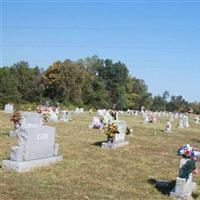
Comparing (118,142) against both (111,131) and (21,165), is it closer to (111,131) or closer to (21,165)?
(111,131)

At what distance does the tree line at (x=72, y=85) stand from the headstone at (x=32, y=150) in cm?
6485

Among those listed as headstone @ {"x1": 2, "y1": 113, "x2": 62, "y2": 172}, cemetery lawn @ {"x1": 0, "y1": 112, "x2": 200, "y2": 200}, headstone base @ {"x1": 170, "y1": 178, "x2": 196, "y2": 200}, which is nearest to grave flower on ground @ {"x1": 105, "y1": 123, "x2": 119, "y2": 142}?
cemetery lawn @ {"x1": 0, "y1": 112, "x2": 200, "y2": 200}

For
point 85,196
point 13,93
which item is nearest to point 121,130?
point 85,196

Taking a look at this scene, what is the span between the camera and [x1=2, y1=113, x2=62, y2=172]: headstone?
1277cm

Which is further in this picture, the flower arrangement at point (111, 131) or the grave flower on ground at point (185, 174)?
the flower arrangement at point (111, 131)

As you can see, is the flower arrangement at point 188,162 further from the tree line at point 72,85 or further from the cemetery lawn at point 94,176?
the tree line at point 72,85

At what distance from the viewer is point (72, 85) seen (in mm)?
89500

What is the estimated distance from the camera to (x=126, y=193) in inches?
440

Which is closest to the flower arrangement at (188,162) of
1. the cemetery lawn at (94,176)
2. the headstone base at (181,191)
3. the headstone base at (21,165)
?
the headstone base at (181,191)

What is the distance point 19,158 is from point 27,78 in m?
79.0

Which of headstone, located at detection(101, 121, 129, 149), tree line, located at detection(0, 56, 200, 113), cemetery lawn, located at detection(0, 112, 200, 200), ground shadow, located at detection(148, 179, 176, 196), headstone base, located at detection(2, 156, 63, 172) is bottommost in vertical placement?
ground shadow, located at detection(148, 179, 176, 196)

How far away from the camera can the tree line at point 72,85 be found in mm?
85312

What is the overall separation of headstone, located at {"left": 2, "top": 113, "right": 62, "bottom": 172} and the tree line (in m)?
64.8

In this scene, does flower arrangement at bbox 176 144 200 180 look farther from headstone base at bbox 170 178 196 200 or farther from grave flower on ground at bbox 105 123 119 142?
grave flower on ground at bbox 105 123 119 142
